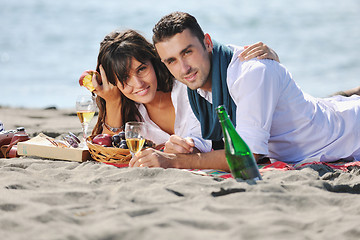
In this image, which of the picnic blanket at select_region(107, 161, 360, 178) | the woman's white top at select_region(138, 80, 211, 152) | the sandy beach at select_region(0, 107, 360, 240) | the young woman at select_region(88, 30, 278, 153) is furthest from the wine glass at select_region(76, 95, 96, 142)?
the picnic blanket at select_region(107, 161, 360, 178)

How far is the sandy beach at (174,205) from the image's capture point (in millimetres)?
1866

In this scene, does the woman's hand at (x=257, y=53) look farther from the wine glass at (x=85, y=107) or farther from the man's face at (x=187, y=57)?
the wine glass at (x=85, y=107)

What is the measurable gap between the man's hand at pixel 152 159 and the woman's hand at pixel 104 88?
1180mm

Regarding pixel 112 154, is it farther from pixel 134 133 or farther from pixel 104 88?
pixel 104 88

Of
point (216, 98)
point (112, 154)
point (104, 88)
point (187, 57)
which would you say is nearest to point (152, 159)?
point (112, 154)

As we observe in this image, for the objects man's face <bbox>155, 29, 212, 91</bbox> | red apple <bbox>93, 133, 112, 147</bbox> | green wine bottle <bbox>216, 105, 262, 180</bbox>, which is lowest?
red apple <bbox>93, 133, 112, 147</bbox>

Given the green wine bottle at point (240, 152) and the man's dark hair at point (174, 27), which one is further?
the man's dark hair at point (174, 27)

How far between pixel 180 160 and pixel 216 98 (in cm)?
55

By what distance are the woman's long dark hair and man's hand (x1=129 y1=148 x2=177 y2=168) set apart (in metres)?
0.91

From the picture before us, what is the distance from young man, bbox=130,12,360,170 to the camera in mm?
3086

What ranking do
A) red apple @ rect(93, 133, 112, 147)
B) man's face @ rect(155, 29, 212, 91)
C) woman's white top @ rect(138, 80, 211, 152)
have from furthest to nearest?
1. woman's white top @ rect(138, 80, 211, 152)
2. red apple @ rect(93, 133, 112, 147)
3. man's face @ rect(155, 29, 212, 91)

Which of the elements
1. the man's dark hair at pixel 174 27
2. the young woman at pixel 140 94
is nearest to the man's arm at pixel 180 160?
the young woman at pixel 140 94

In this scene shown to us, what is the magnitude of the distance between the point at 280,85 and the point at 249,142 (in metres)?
0.53

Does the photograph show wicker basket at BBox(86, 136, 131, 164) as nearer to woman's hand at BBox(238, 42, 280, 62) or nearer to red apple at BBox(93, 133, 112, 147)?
red apple at BBox(93, 133, 112, 147)
